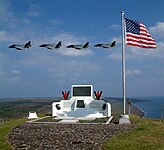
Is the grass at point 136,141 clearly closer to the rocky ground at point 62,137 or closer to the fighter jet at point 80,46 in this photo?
the rocky ground at point 62,137

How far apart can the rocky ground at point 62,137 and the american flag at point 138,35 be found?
5.00 meters

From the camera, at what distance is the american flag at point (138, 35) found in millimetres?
16734

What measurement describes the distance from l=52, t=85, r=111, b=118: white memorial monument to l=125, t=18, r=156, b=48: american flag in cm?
495

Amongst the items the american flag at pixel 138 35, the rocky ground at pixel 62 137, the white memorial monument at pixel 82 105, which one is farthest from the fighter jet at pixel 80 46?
the rocky ground at pixel 62 137

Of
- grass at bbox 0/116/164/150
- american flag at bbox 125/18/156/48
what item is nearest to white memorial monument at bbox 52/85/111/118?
american flag at bbox 125/18/156/48

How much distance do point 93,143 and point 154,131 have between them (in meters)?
3.49

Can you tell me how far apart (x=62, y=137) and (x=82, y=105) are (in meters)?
8.82

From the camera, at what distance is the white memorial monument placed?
19641mm

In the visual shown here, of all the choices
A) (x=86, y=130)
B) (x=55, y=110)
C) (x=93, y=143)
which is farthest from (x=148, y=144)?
(x=55, y=110)

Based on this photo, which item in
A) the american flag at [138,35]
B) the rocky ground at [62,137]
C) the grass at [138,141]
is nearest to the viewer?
the grass at [138,141]

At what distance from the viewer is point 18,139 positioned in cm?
1124

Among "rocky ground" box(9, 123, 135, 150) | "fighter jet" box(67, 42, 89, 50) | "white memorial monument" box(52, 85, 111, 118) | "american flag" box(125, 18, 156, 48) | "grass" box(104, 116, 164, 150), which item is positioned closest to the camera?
"grass" box(104, 116, 164, 150)

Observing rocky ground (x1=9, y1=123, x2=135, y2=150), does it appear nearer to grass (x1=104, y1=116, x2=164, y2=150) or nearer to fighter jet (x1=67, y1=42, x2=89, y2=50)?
grass (x1=104, y1=116, x2=164, y2=150)

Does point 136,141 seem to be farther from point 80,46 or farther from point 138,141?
point 80,46
